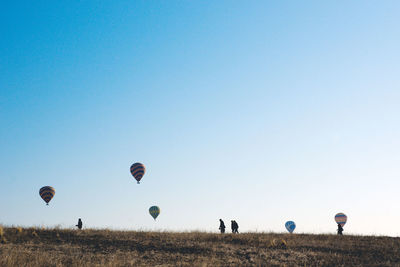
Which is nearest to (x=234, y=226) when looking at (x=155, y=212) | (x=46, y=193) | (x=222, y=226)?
(x=222, y=226)

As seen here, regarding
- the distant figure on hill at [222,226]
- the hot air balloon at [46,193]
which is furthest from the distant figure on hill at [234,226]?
the hot air balloon at [46,193]

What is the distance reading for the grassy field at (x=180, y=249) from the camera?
76.8ft

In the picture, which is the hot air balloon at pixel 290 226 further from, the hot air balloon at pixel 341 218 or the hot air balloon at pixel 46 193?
the hot air balloon at pixel 46 193

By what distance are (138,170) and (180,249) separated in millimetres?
31817

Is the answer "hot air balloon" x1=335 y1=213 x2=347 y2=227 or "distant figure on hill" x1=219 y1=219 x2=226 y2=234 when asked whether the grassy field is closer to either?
"distant figure on hill" x1=219 y1=219 x2=226 y2=234

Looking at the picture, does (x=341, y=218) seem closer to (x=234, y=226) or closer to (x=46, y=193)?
(x=234, y=226)

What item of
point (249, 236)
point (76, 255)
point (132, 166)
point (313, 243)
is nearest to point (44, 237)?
point (76, 255)

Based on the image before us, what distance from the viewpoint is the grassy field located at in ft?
76.8

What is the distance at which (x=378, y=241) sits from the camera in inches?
1312

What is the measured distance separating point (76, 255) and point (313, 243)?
1761cm

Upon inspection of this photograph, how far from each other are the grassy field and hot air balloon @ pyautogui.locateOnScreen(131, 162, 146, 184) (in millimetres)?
25541

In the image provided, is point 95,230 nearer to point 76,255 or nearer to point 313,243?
point 76,255

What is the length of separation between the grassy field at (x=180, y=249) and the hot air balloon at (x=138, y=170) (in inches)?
1006

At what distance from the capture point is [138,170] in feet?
190
